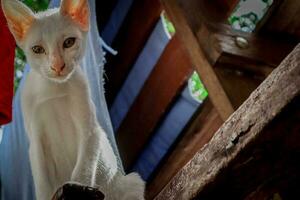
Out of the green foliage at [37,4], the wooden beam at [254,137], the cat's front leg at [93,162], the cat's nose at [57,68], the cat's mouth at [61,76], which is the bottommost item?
the green foliage at [37,4]

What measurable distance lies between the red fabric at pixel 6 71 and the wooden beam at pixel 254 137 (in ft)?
1.77

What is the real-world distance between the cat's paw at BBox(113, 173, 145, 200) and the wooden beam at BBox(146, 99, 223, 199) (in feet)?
4.09

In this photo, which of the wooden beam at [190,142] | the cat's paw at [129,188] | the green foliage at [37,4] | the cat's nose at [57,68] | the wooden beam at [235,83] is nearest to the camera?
the cat's nose at [57,68]

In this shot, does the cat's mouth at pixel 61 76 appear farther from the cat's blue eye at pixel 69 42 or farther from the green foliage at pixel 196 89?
the green foliage at pixel 196 89

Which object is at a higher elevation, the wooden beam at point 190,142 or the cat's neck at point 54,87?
the cat's neck at point 54,87

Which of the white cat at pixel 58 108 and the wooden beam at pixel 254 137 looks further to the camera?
the white cat at pixel 58 108

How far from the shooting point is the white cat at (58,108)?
4.64 feet

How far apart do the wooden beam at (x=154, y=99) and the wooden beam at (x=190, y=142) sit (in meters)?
0.15

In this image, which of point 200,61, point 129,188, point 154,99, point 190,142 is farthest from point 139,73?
point 129,188

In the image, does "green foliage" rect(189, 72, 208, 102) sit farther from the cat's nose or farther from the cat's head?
the cat's nose

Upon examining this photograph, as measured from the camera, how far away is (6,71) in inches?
64.2

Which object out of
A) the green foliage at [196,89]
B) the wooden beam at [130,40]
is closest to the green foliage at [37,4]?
the wooden beam at [130,40]

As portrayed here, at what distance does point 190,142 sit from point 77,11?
1518 mm

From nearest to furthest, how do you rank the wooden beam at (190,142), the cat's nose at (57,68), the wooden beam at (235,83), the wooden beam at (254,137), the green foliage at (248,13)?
the wooden beam at (254,137), the cat's nose at (57,68), the wooden beam at (235,83), the green foliage at (248,13), the wooden beam at (190,142)
